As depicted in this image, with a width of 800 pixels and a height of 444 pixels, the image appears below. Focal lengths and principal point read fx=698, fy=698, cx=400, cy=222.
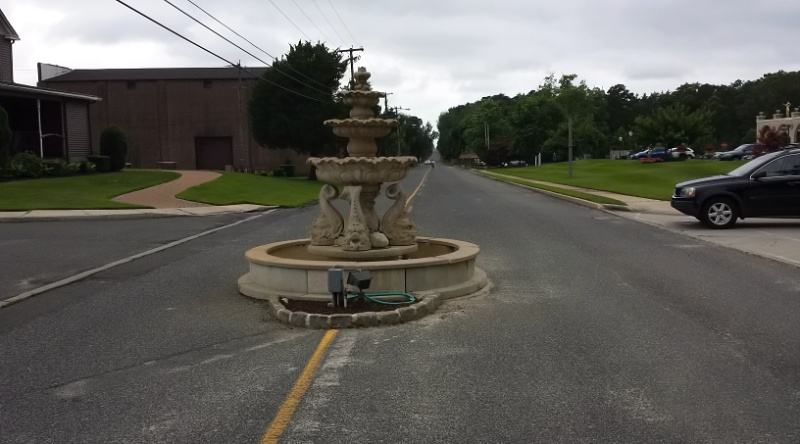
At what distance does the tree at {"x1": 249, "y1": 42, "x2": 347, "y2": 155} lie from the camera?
1855 inches

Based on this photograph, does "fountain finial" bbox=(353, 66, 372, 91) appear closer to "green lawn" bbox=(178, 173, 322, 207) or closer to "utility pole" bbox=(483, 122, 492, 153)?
"green lawn" bbox=(178, 173, 322, 207)

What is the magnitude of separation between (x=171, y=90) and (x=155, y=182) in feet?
105

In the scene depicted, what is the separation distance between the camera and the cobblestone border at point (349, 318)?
7.12 metres

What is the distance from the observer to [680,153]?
2562 inches

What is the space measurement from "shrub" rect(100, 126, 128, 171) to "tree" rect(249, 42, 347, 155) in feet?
35.9

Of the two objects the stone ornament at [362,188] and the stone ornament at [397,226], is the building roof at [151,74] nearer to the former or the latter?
the stone ornament at [362,188]

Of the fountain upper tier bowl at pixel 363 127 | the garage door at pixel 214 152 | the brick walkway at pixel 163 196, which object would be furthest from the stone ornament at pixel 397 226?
the garage door at pixel 214 152

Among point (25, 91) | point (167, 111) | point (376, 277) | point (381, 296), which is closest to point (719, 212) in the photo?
point (376, 277)

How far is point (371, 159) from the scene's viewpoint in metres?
9.62

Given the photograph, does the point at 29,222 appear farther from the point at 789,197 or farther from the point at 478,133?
the point at 478,133

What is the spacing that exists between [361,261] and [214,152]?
5684 cm

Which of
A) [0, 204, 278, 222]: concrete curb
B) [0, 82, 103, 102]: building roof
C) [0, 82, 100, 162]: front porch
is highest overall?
[0, 82, 103, 102]: building roof

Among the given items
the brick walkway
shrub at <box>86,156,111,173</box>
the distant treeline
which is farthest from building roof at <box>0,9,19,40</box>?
the distant treeline

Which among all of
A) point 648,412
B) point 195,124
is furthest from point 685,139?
point 648,412
